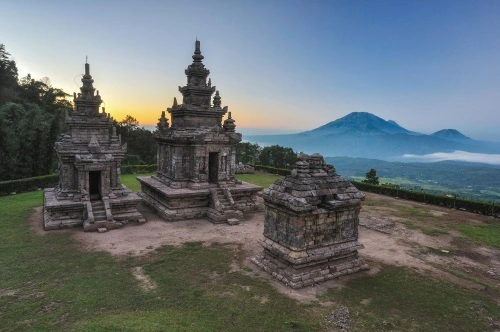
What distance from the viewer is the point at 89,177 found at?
18.0 meters

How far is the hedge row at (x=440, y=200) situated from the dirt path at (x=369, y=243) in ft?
7.03

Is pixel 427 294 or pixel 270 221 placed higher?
pixel 270 221

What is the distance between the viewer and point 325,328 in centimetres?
802

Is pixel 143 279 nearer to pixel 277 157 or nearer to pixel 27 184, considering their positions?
pixel 27 184

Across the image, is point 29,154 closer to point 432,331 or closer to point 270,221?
point 270,221

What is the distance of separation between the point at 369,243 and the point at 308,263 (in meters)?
5.25

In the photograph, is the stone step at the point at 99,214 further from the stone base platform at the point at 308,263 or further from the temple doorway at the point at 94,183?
the stone base platform at the point at 308,263

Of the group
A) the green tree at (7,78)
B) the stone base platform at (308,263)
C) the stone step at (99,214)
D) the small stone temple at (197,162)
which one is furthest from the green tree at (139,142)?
the stone base platform at (308,263)

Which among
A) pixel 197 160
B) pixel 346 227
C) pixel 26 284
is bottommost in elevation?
pixel 26 284

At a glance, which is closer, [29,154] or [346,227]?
[346,227]

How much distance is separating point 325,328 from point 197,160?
12.8 m

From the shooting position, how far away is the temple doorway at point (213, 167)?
20.1 meters

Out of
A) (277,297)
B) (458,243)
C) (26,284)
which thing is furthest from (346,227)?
(26,284)

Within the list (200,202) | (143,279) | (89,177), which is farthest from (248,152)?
(143,279)
